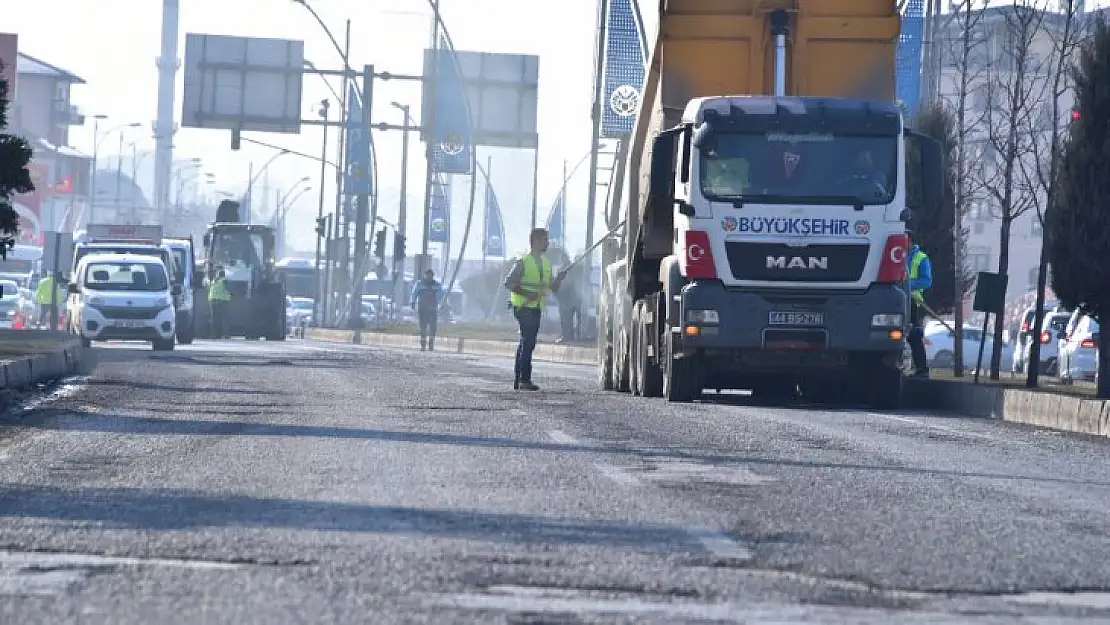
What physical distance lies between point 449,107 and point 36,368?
35.7 metres

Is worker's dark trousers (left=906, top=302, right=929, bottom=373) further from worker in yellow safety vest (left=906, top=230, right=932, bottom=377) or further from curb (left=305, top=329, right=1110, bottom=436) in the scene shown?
curb (left=305, top=329, right=1110, bottom=436)

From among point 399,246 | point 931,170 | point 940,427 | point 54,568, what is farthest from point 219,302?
point 54,568

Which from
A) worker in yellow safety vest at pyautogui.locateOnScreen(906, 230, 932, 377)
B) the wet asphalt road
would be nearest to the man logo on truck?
the wet asphalt road

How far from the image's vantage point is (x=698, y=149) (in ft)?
60.7

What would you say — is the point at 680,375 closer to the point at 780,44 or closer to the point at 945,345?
the point at 780,44

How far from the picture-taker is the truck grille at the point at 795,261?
18625mm

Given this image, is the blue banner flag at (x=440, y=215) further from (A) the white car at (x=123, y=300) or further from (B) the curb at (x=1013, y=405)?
(B) the curb at (x=1013, y=405)

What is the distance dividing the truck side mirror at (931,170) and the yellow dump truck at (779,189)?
0.02 metres

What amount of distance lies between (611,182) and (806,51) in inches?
179

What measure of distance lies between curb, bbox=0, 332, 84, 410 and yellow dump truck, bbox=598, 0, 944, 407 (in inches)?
240

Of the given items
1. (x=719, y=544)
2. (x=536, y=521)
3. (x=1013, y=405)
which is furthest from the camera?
(x=1013, y=405)

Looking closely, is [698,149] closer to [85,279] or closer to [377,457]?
[377,457]

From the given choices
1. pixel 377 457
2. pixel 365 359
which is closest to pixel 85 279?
pixel 365 359

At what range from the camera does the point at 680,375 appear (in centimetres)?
1933
